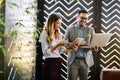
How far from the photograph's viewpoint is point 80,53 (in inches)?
212

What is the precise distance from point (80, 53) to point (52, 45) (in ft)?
2.48

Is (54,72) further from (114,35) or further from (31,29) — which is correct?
(114,35)

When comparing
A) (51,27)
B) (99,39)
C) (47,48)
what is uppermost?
(51,27)

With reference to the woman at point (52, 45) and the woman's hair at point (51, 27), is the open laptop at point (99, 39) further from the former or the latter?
the woman's hair at point (51, 27)

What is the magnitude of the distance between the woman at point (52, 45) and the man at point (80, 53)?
0.45 meters

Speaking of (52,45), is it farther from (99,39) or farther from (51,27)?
(99,39)

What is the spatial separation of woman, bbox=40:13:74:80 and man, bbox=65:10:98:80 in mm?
450

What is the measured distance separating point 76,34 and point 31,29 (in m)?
1.05

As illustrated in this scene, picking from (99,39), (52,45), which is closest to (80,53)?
(99,39)

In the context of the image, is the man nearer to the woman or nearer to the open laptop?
the open laptop

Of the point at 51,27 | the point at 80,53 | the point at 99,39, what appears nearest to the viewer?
the point at 51,27

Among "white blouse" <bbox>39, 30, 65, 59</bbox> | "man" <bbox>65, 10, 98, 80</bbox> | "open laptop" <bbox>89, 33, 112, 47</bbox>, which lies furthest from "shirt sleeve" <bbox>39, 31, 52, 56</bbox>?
"open laptop" <bbox>89, 33, 112, 47</bbox>

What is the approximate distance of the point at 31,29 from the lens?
6129 mm

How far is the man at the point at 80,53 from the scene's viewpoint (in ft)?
17.6
